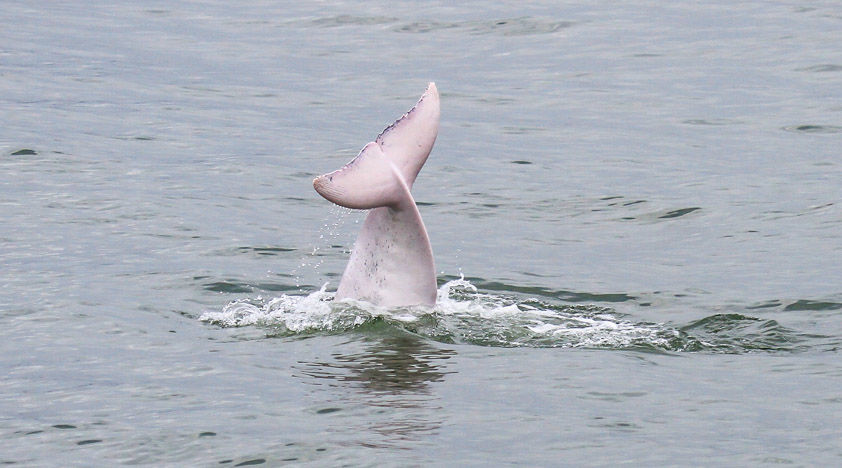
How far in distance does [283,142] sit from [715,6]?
14.6 m

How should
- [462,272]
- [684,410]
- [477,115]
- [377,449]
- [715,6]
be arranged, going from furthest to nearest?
[715,6]
[477,115]
[462,272]
[684,410]
[377,449]

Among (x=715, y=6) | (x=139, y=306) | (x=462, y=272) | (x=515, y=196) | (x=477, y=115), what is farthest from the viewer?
(x=715, y=6)

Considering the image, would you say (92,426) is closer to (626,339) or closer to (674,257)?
(626,339)

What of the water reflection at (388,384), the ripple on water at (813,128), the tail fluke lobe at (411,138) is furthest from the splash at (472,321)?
the ripple on water at (813,128)

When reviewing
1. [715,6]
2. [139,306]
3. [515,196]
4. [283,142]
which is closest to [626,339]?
[139,306]

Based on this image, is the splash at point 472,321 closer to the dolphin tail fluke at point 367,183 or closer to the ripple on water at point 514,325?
the ripple on water at point 514,325

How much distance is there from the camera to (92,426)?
10.6 meters

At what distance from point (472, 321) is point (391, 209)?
133 centimetres

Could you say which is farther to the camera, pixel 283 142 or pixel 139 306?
pixel 283 142

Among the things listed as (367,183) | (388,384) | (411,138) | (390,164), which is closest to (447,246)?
(411,138)

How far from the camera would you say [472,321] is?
13.4 m

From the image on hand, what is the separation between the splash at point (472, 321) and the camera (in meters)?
12.9

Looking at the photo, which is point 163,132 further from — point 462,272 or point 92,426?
point 92,426

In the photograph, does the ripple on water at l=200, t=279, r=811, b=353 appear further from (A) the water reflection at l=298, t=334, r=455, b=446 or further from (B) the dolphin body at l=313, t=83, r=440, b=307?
(A) the water reflection at l=298, t=334, r=455, b=446
